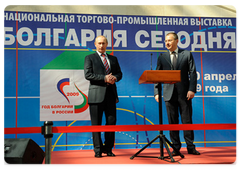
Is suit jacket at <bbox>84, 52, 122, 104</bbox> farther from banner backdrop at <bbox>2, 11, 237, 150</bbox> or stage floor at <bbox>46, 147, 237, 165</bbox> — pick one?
banner backdrop at <bbox>2, 11, 237, 150</bbox>

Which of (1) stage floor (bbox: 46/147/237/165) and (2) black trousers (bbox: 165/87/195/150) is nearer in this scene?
(1) stage floor (bbox: 46/147/237/165)

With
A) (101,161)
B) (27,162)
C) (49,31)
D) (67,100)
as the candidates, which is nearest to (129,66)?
(67,100)

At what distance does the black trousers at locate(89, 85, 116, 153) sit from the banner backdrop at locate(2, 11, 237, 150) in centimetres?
106

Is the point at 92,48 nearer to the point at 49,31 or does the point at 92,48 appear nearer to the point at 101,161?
the point at 49,31

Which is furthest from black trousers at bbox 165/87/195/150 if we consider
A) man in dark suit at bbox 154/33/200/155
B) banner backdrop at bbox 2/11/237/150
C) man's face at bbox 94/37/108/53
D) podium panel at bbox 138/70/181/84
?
man's face at bbox 94/37/108/53

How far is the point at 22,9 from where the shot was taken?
185 inches

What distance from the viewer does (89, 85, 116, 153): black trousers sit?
365cm

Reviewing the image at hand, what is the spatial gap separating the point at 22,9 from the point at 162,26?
275 centimetres

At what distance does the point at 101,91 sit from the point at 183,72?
4.33 ft

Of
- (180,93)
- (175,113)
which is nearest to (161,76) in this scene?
(180,93)

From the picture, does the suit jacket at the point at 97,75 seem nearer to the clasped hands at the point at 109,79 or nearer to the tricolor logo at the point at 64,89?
the clasped hands at the point at 109,79

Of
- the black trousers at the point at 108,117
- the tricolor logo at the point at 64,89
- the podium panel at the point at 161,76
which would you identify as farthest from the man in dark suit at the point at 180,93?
the tricolor logo at the point at 64,89

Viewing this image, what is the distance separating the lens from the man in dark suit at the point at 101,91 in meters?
3.65

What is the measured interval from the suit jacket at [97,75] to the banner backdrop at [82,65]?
102 centimetres
